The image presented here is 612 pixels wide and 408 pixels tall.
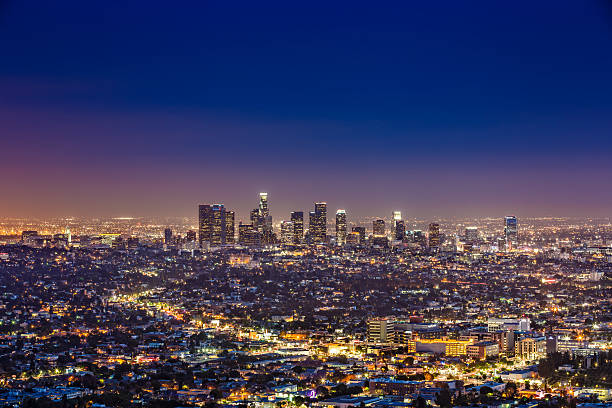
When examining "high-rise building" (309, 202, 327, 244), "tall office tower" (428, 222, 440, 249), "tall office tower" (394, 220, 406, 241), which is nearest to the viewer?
"tall office tower" (428, 222, 440, 249)

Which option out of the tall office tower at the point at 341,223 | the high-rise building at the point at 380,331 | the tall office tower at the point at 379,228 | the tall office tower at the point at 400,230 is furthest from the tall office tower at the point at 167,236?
the high-rise building at the point at 380,331

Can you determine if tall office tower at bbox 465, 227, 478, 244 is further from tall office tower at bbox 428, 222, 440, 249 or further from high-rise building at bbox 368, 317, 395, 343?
high-rise building at bbox 368, 317, 395, 343

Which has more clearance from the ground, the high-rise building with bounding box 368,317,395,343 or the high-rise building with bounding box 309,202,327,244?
the high-rise building with bounding box 309,202,327,244

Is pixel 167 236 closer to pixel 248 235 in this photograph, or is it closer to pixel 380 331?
pixel 248 235

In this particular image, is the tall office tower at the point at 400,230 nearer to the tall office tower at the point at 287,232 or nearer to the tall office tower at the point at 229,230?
the tall office tower at the point at 287,232

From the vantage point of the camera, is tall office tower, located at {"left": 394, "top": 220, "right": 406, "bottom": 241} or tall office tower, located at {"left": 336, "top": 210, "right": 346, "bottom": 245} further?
tall office tower, located at {"left": 336, "top": 210, "right": 346, "bottom": 245}

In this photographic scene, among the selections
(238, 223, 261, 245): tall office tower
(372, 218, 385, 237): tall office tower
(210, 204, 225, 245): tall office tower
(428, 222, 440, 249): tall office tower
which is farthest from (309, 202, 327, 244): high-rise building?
(428, 222, 440, 249): tall office tower

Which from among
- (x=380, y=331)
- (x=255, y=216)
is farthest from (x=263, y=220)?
(x=380, y=331)

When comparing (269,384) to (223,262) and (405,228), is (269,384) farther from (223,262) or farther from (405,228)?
(405,228)
